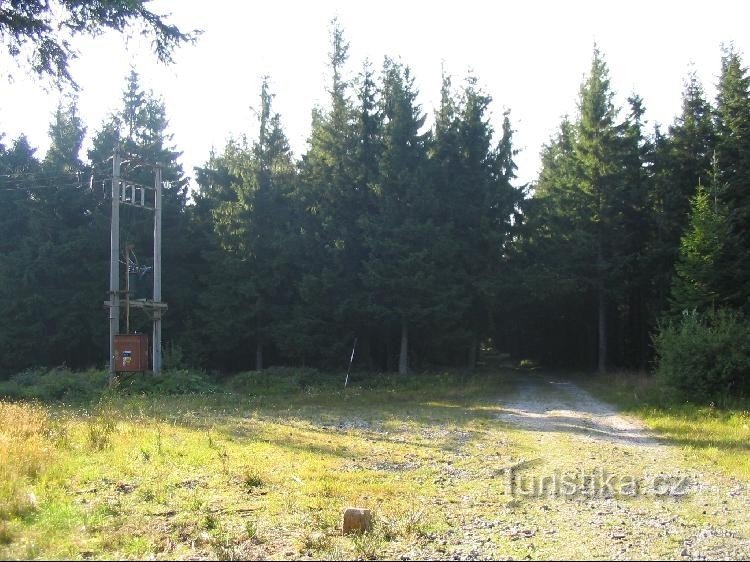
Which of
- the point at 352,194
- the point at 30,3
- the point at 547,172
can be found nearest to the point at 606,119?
the point at 547,172

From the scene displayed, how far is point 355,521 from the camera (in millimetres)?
5699

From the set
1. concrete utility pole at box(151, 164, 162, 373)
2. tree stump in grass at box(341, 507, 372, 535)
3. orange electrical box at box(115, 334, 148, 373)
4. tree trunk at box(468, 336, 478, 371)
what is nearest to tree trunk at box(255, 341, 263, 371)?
concrete utility pole at box(151, 164, 162, 373)

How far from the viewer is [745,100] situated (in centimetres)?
2808

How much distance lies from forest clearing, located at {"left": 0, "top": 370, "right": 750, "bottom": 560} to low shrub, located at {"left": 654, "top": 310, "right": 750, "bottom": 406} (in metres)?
2.44

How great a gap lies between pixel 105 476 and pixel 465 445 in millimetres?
6093

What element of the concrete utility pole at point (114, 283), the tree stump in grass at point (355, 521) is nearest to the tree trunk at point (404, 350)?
the concrete utility pole at point (114, 283)

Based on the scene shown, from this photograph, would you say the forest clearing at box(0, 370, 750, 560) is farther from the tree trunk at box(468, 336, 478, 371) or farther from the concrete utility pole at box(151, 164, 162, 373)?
the tree trunk at box(468, 336, 478, 371)

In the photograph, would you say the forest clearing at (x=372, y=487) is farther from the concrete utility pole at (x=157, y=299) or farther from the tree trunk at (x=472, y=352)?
the tree trunk at (x=472, y=352)

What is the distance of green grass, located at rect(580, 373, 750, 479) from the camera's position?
33.0 ft

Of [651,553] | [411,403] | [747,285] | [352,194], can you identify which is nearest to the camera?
[651,553]

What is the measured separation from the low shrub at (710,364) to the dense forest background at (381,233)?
11603 mm

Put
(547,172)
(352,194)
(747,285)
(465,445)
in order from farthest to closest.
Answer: (547,172) → (352,194) → (747,285) → (465,445)

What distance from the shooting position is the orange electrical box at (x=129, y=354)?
21344mm

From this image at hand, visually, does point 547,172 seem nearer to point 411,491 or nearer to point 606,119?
point 606,119
